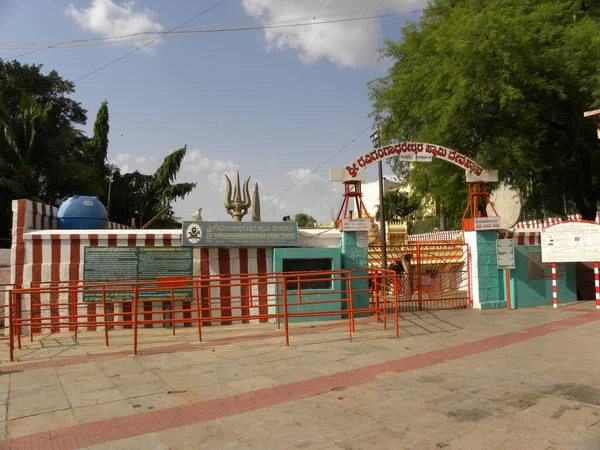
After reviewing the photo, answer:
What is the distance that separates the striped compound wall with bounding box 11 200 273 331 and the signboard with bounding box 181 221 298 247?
0.30 meters

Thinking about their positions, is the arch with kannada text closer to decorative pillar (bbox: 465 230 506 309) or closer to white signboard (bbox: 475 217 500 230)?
white signboard (bbox: 475 217 500 230)

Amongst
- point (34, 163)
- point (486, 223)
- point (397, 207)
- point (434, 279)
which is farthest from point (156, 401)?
point (397, 207)

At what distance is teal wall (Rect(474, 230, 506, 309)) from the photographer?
13.5 metres

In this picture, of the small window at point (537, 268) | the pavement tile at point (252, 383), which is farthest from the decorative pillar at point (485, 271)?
the pavement tile at point (252, 383)

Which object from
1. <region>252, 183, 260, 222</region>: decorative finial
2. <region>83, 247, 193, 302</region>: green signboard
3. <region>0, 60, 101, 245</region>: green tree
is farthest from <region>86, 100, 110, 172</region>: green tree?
<region>83, 247, 193, 302</region>: green signboard

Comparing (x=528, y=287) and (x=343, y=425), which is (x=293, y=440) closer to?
(x=343, y=425)

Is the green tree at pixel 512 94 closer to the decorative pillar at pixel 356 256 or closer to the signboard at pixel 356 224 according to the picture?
the signboard at pixel 356 224

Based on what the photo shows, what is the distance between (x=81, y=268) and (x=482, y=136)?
1357cm

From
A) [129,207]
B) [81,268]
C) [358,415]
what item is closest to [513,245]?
[358,415]

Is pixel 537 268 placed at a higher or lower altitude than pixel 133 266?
lower

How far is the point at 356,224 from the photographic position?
1243 cm

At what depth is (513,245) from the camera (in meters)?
13.4

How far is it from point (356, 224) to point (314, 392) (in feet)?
22.5

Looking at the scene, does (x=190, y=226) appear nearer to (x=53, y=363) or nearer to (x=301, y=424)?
(x=53, y=363)
